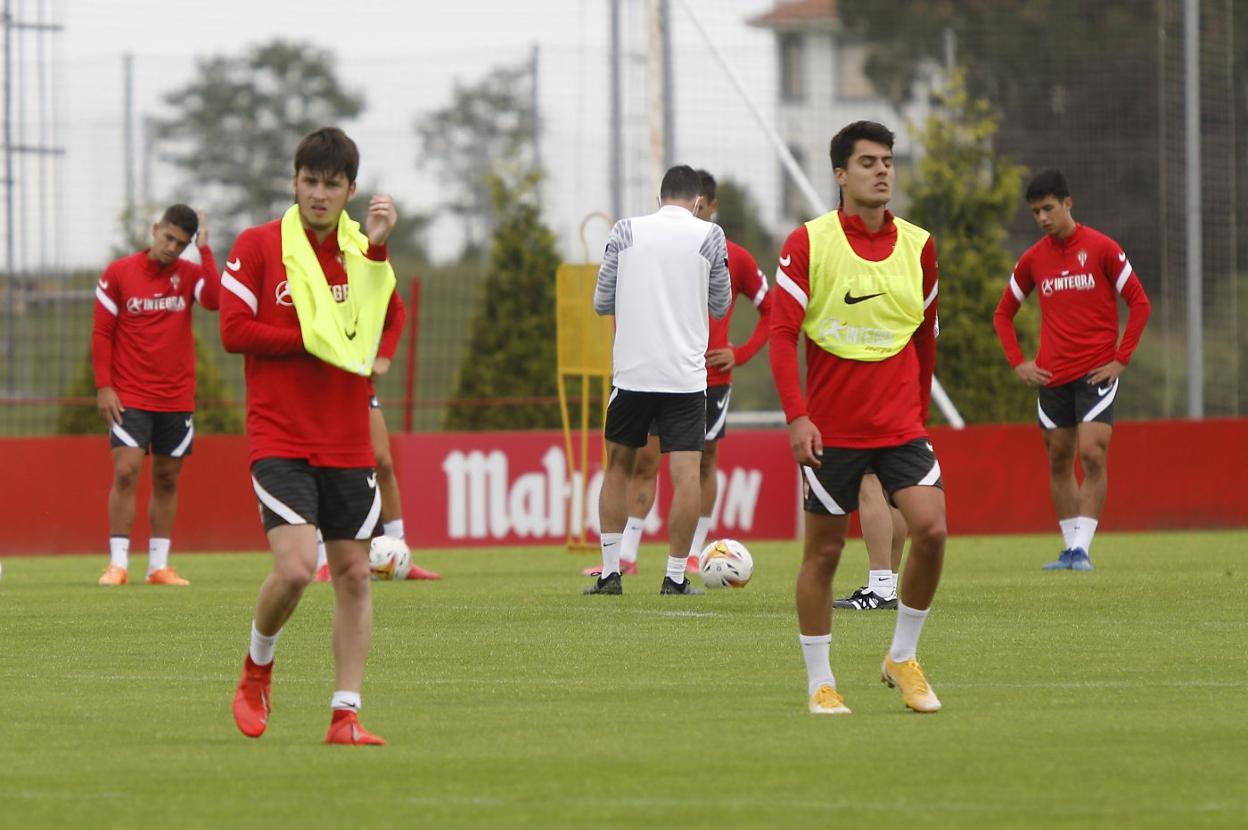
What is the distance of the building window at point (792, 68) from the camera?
24.8m

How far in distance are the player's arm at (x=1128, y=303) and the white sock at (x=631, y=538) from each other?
3.29 metres

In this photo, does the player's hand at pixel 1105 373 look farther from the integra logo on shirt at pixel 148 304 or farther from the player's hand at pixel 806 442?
the player's hand at pixel 806 442

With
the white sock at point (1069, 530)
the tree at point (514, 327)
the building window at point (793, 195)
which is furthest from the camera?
the building window at point (793, 195)

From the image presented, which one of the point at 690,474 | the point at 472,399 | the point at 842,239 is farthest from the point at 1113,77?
the point at 842,239

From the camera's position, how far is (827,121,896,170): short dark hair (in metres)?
7.66

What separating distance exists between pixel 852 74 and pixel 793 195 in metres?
11.5

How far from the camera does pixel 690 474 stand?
12195 mm

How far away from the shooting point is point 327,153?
6871mm

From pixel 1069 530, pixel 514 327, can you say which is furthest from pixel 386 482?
pixel 514 327

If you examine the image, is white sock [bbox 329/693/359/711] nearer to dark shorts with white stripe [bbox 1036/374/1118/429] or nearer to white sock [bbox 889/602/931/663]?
white sock [bbox 889/602/931/663]

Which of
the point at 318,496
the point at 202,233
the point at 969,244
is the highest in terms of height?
the point at 969,244

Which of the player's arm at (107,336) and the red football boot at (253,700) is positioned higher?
the player's arm at (107,336)

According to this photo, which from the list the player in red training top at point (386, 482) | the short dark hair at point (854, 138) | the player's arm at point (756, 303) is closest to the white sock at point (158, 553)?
the player in red training top at point (386, 482)

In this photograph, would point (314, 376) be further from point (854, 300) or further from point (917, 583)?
point (917, 583)
